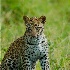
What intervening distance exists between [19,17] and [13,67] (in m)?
6.09

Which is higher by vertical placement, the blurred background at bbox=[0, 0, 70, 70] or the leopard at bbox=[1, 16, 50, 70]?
the blurred background at bbox=[0, 0, 70, 70]

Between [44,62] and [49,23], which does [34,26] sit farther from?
[49,23]

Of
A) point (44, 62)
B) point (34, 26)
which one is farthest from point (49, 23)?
point (34, 26)

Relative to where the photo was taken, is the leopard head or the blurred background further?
the blurred background

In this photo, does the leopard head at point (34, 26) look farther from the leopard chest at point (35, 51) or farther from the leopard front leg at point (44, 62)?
the leopard front leg at point (44, 62)

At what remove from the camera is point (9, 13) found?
52.5 feet

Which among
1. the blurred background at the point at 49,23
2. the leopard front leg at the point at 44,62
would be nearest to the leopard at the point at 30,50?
the leopard front leg at the point at 44,62

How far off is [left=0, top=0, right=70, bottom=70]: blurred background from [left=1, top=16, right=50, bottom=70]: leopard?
51 cm

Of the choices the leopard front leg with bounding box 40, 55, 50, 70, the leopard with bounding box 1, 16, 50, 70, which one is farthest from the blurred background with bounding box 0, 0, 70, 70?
the leopard with bounding box 1, 16, 50, 70

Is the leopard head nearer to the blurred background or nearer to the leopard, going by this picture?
the leopard

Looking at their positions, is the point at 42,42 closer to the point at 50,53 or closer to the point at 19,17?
the point at 50,53

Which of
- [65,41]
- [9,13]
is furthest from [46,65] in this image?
[9,13]

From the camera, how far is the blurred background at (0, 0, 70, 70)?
10.5 metres

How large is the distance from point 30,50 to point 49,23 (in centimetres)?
387
